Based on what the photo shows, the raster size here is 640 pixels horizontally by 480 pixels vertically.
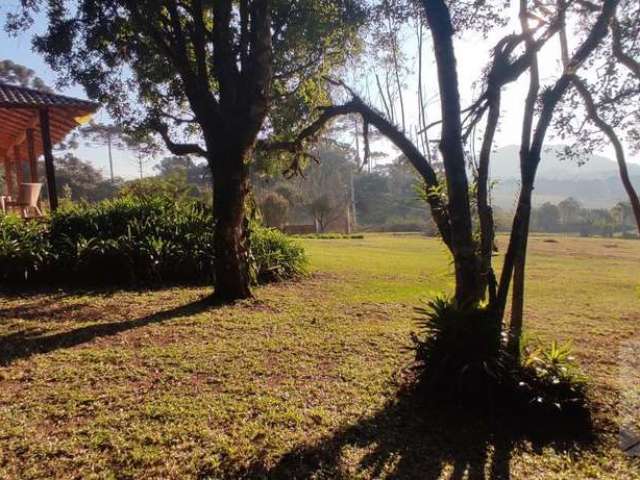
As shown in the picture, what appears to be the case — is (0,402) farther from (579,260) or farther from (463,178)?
(579,260)

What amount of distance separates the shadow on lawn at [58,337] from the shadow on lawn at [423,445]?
307 cm

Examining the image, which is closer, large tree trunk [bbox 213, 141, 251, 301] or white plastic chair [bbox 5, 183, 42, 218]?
large tree trunk [bbox 213, 141, 251, 301]

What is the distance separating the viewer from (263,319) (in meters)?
6.04

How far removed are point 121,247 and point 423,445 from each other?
20.6ft

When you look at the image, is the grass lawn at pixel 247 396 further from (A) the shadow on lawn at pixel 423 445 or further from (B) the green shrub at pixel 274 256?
(B) the green shrub at pixel 274 256

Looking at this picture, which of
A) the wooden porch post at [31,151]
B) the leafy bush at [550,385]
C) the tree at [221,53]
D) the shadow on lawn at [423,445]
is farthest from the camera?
the wooden porch post at [31,151]

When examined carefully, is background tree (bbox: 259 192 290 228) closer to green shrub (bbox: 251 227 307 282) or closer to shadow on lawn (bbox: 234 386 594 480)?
green shrub (bbox: 251 227 307 282)

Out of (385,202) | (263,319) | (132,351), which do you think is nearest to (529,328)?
(263,319)

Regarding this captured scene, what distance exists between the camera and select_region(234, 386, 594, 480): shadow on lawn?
8.98ft

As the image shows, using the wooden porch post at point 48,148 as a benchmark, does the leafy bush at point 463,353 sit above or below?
below

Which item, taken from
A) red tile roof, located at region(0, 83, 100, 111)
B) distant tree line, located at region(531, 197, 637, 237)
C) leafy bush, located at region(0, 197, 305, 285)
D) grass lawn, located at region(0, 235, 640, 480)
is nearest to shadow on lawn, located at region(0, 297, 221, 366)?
grass lawn, located at region(0, 235, 640, 480)

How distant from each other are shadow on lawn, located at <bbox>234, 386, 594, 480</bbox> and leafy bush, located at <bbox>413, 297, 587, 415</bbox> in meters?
0.13

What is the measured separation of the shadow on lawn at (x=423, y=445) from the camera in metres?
2.74

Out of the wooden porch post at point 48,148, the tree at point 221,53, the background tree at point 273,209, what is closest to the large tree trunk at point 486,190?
the tree at point 221,53
